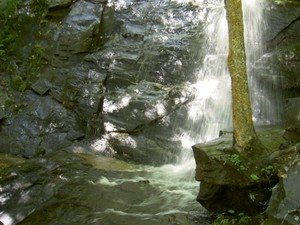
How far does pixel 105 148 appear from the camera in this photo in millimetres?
10336

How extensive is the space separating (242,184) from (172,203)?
79.4 inches

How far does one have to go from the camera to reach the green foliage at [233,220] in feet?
18.6

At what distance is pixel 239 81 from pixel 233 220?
2.34 metres

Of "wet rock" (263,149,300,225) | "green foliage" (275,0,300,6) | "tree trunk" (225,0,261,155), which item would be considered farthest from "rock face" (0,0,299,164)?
"wet rock" (263,149,300,225)

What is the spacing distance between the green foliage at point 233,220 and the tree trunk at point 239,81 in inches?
44.9

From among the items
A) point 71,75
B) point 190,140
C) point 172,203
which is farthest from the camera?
point 71,75

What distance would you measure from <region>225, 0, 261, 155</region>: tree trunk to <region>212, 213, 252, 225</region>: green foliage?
1.14m

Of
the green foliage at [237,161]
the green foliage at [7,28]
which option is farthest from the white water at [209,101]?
the green foliage at [7,28]

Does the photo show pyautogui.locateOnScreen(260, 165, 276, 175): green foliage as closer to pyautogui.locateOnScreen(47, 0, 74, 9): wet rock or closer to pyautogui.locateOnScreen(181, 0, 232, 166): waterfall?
pyautogui.locateOnScreen(181, 0, 232, 166): waterfall

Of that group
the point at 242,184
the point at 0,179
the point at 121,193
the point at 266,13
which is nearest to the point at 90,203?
the point at 121,193

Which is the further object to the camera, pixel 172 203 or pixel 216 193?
pixel 172 203

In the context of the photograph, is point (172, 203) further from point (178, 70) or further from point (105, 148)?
point (178, 70)

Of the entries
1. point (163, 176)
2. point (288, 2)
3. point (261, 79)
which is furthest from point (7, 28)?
→ point (288, 2)

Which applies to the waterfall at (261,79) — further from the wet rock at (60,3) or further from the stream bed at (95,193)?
the wet rock at (60,3)
